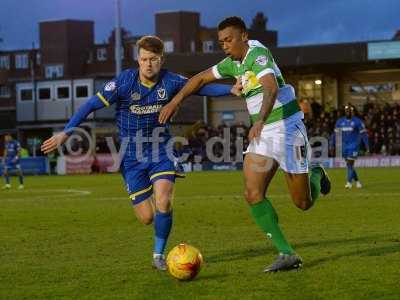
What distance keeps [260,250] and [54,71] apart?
88.1 metres

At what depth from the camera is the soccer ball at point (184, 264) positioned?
8.55 meters

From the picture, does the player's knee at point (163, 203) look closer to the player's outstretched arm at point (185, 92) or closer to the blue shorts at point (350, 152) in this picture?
the player's outstretched arm at point (185, 92)

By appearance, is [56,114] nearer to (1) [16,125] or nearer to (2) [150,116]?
(1) [16,125]

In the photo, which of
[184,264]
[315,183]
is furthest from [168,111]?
[315,183]

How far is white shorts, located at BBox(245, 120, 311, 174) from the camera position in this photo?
9.10m

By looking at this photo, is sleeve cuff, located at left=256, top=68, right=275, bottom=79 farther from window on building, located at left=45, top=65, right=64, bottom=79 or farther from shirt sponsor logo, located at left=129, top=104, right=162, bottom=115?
window on building, located at left=45, top=65, right=64, bottom=79

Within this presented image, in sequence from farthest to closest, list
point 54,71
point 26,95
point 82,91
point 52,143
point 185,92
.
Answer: point 54,71 → point 26,95 → point 82,91 → point 185,92 → point 52,143

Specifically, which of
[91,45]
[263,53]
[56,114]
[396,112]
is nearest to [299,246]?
[263,53]

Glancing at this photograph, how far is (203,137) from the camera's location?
52.9 meters

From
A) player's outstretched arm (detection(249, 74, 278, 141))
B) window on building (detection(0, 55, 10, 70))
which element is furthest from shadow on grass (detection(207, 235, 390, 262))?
window on building (detection(0, 55, 10, 70))

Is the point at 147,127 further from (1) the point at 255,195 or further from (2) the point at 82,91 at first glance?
(2) the point at 82,91

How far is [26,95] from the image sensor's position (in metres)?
81.9

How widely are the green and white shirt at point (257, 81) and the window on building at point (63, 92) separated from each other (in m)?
71.8

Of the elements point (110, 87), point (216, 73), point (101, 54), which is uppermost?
point (101, 54)
